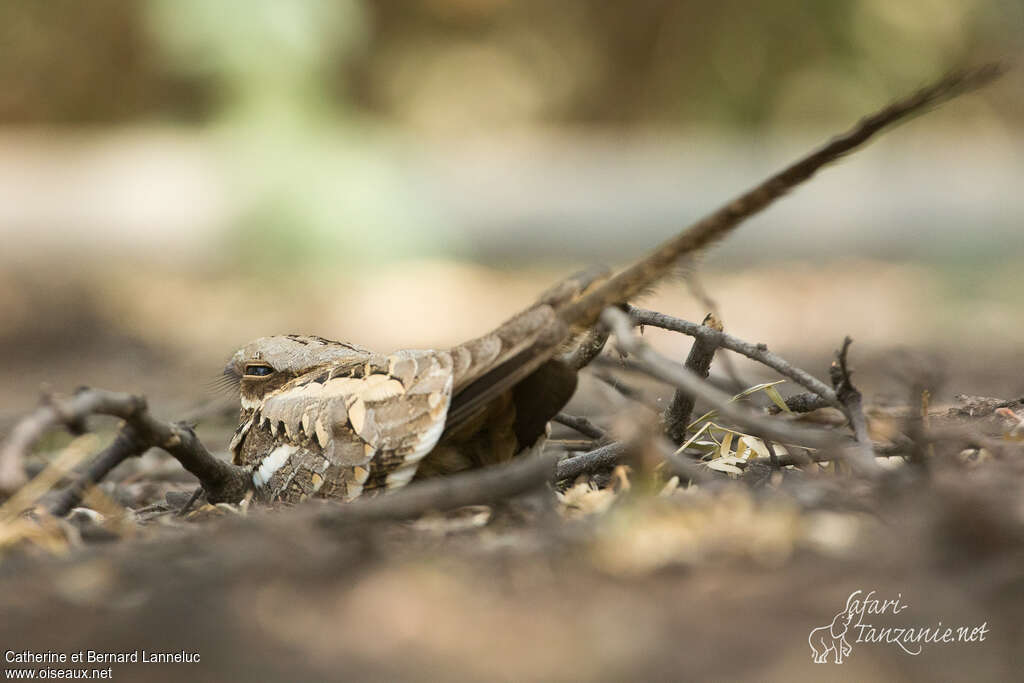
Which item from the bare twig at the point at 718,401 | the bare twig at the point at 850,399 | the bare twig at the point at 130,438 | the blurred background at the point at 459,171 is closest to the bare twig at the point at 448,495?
the bare twig at the point at 718,401

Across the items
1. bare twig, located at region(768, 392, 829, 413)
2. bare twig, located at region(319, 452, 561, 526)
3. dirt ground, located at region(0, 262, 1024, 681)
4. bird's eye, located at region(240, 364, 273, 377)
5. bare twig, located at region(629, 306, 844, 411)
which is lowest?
dirt ground, located at region(0, 262, 1024, 681)

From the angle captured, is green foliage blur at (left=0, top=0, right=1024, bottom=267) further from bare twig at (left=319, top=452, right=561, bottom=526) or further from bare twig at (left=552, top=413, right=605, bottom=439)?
bare twig at (left=319, top=452, right=561, bottom=526)

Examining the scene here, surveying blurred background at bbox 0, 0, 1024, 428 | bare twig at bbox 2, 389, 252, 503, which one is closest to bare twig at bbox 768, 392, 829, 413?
bare twig at bbox 2, 389, 252, 503

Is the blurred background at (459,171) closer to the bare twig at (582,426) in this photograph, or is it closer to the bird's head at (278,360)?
the bird's head at (278,360)

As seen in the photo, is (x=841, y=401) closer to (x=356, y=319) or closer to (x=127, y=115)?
(x=356, y=319)

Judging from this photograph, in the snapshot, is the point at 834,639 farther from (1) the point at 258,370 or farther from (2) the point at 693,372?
(1) the point at 258,370

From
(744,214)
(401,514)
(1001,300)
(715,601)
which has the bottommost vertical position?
(715,601)

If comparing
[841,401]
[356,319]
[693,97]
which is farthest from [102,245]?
[841,401]
